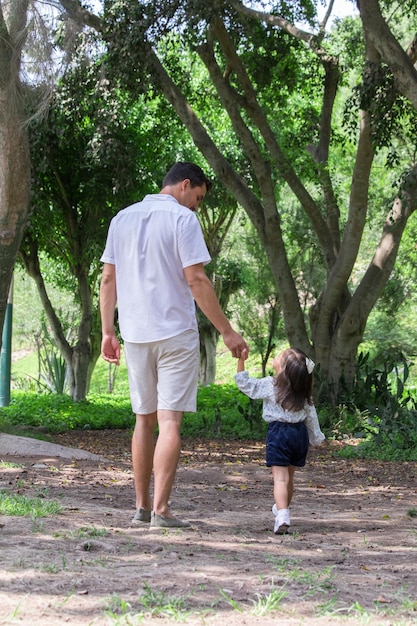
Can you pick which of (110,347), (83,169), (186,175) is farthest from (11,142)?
(83,169)

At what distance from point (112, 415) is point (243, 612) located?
39.4 feet

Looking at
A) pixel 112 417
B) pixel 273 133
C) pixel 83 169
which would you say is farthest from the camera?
pixel 83 169

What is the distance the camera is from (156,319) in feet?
15.5

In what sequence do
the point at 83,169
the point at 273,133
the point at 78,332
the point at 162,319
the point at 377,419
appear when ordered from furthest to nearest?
the point at 78,332 → the point at 83,169 → the point at 273,133 → the point at 377,419 → the point at 162,319

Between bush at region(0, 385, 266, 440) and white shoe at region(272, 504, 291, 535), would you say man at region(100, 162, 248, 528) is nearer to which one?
white shoe at region(272, 504, 291, 535)

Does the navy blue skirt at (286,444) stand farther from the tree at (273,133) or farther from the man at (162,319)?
the tree at (273,133)

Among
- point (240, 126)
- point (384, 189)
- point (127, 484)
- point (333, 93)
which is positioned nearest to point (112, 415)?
point (240, 126)

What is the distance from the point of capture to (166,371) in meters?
4.75

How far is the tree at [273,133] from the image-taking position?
10508 mm

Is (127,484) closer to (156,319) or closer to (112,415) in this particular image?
(156,319)

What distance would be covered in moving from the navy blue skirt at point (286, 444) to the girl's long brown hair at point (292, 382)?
0.14 m

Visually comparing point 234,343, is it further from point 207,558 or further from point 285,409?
point 207,558

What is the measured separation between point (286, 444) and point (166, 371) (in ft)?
3.09

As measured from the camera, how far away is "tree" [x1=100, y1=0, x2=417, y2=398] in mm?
10508
